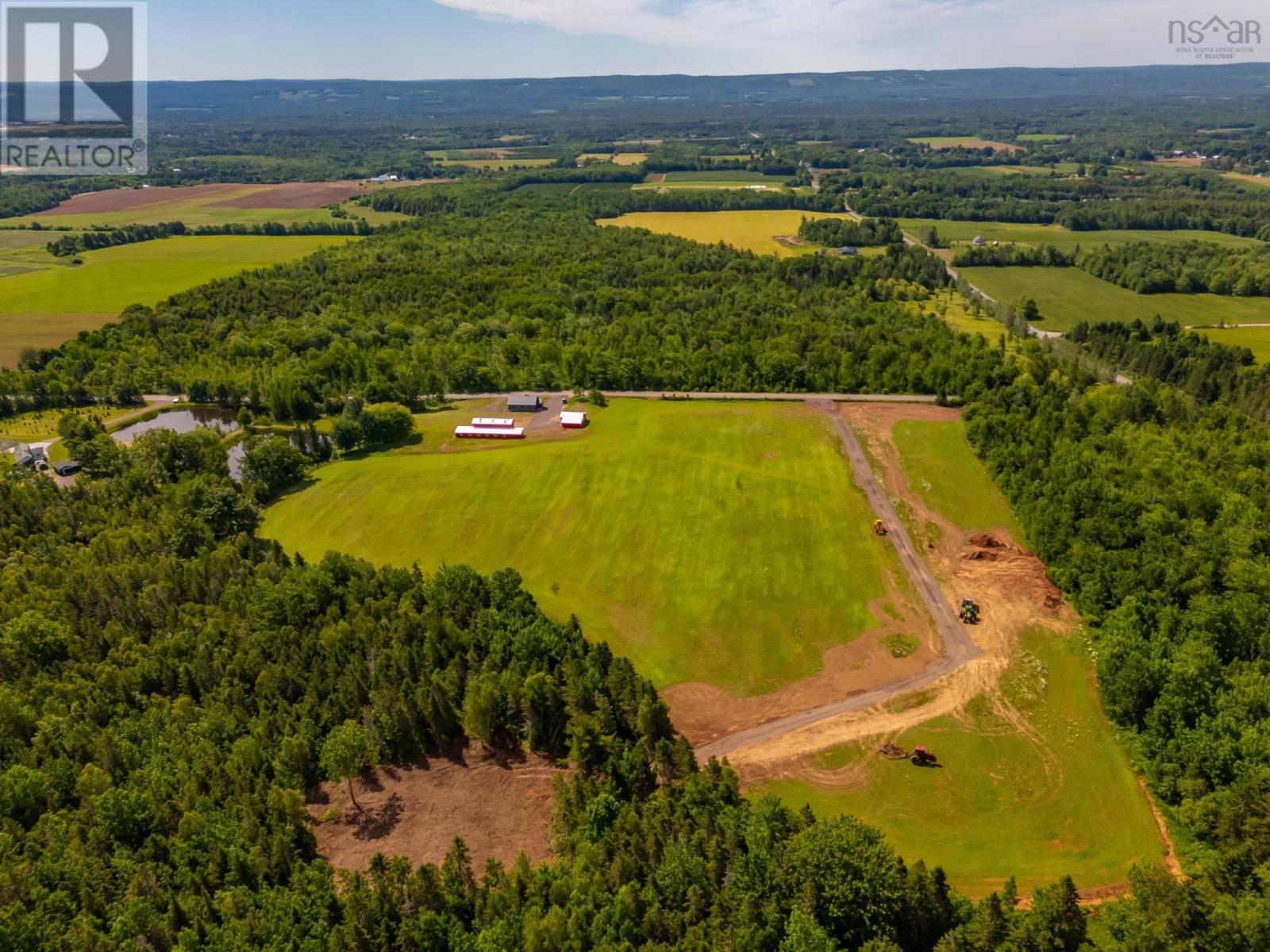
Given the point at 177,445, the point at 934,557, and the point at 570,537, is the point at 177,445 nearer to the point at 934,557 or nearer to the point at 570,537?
the point at 570,537

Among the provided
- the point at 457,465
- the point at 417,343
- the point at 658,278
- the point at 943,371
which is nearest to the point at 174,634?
the point at 457,465

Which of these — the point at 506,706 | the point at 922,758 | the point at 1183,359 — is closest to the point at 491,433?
the point at 506,706

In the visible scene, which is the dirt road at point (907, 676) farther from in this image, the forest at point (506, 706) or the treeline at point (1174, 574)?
the treeline at point (1174, 574)

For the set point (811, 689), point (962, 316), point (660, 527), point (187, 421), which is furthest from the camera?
point (962, 316)

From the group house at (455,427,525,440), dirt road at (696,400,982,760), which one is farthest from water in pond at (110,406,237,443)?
dirt road at (696,400,982,760)

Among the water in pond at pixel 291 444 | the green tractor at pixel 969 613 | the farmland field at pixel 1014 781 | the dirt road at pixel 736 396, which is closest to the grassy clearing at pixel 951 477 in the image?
the dirt road at pixel 736 396

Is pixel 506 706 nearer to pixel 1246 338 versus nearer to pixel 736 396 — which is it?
pixel 736 396

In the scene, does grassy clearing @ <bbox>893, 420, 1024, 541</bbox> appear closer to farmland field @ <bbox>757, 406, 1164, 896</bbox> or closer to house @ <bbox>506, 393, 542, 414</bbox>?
farmland field @ <bbox>757, 406, 1164, 896</bbox>
